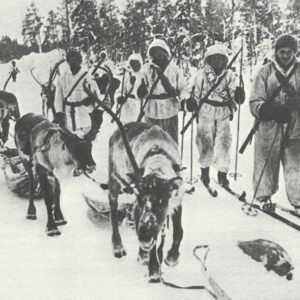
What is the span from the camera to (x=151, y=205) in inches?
114

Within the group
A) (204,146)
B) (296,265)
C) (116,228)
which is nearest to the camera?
(296,265)

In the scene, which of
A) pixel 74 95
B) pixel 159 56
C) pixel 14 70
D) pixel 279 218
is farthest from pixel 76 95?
pixel 279 218

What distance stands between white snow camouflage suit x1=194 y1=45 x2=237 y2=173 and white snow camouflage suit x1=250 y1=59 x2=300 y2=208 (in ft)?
2.46

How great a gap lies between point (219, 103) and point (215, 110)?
96 millimetres

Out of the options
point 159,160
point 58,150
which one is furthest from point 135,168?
point 58,150

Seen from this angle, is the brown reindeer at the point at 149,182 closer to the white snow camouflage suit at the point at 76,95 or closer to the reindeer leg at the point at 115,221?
the reindeer leg at the point at 115,221

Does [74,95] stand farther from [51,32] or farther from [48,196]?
[48,196]

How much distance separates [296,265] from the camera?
11.6 feet

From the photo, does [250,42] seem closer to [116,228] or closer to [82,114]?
[82,114]

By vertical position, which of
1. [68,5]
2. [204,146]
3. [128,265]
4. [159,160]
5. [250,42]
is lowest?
[128,265]

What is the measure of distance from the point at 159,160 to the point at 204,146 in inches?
93.3

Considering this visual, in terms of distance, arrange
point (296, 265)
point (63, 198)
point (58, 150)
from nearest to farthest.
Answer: point (296, 265)
point (58, 150)
point (63, 198)

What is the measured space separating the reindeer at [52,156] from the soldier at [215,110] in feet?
4.96

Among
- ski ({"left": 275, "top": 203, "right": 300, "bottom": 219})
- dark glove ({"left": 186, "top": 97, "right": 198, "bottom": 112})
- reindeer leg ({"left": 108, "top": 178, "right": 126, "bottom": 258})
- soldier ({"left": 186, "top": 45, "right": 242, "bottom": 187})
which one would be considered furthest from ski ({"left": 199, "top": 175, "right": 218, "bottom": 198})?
reindeer leg ({"left": 108, "top": 178, "right": 126, "bottom": 258})
